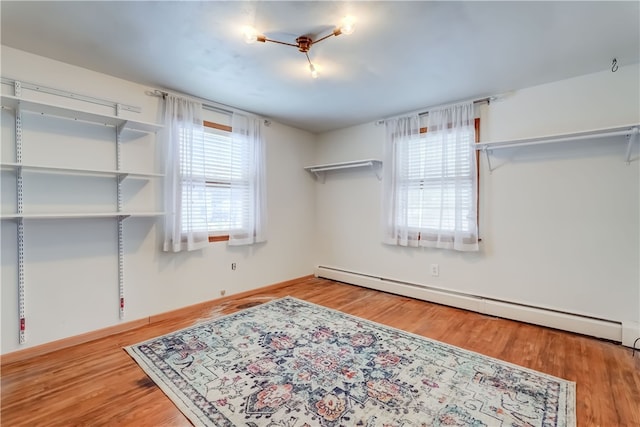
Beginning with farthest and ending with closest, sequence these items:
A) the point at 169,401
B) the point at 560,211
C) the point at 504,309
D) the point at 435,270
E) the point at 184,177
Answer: the point at 435,270 < the point at 184,177 < the point at 504,309 < the point at 560,211 < the point at 169,401

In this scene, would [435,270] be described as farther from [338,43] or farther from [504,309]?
[338,43]

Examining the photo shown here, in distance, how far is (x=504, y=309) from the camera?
3051 mm

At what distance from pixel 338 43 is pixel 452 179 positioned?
207cm

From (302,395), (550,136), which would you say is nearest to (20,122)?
(302,395)

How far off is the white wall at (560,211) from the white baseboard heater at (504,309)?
0.27 ft

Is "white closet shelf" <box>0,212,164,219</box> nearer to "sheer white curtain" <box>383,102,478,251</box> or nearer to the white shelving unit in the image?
the white shelving unit

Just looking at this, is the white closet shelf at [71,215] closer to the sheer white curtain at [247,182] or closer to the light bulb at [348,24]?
the sheer white curtain at [247,182]

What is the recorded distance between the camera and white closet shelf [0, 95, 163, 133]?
6.98ft

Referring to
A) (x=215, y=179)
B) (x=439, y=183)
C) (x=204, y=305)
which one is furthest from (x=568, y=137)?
(x=204, y=305)

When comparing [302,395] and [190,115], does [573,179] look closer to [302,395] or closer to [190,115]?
[302,395]

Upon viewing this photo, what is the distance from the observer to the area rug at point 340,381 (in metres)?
1.61

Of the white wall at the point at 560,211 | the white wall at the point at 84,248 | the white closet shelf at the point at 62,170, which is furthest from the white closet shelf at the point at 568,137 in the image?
the white closet shelf at the point at 62,170

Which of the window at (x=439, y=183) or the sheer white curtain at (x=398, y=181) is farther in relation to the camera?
the sheer white curtain at (x=398, y=181)

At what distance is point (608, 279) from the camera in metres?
2.62
